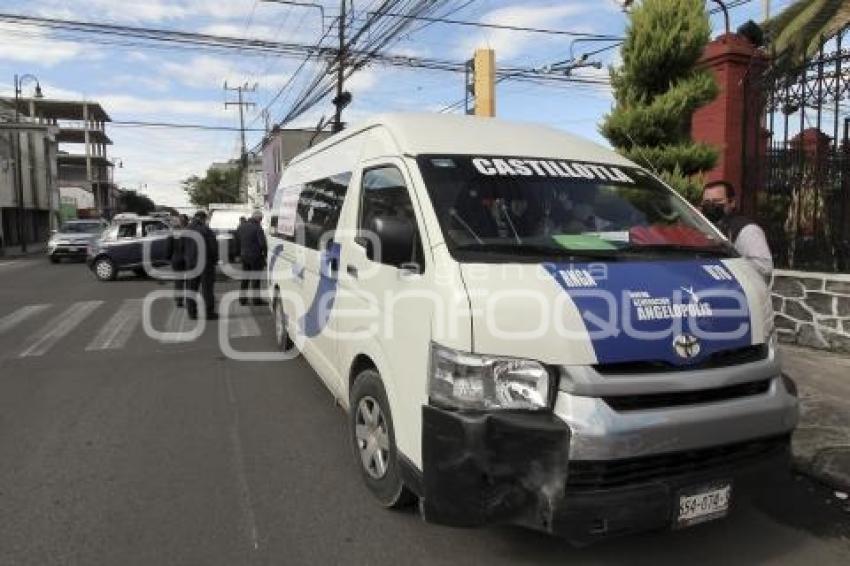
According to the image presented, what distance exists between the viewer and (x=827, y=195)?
811cm

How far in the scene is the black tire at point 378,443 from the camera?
164 inches

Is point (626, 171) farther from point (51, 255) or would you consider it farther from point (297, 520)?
point (51, 255)

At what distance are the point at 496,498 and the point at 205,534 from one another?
1704 millimetres

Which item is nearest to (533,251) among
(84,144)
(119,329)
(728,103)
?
(728,103)

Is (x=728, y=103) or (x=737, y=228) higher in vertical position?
(x=728, y=103)

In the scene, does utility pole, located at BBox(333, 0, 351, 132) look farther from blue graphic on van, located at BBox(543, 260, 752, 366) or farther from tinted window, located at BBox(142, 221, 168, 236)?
blue graphic on van, located at BBox(543, 260, 752, 366)

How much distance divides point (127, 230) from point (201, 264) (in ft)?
31.0

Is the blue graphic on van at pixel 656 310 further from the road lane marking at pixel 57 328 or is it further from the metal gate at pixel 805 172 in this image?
the road lane marking at pixel 57 328

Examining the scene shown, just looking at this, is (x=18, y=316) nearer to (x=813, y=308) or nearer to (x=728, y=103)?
(x=728, y=103)

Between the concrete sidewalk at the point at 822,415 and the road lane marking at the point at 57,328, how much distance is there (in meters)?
8.03

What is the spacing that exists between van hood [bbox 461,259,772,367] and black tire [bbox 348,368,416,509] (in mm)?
969

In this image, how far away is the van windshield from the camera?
4051 millimetres

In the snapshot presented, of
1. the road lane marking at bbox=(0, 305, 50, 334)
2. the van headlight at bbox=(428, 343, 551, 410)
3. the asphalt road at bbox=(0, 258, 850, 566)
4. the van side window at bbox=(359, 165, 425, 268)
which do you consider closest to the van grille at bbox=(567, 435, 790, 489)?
the van headlight at bbox=(428, 343, 551, 410)

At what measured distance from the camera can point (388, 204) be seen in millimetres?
4664
